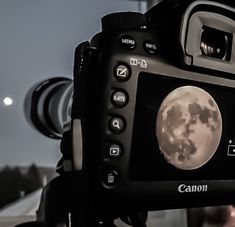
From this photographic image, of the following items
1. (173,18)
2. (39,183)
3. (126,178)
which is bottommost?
(39,183)

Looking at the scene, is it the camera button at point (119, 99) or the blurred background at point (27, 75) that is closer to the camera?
the camera button at point (119, 99)

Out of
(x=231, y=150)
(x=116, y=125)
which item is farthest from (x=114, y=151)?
(x=231, y=150)

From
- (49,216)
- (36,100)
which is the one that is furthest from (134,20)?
(36,100)

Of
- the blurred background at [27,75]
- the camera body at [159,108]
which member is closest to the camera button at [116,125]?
the camera body at [159,108]

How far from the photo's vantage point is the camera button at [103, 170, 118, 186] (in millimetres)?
370

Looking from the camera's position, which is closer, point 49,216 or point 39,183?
point 49,216

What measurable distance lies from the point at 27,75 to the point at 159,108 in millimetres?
396

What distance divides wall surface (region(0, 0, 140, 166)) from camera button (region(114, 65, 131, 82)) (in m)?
0.38

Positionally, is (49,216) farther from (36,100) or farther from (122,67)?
(36,100)

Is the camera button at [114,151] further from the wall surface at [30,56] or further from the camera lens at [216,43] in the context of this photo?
the wall surface at [30,56]

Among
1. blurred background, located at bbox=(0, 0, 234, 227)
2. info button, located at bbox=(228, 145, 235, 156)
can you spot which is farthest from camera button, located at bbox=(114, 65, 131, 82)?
blurred background, located at bbox=(0, 0, 234, 227)

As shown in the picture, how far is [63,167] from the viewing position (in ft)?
1.30

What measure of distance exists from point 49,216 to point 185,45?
20 cm

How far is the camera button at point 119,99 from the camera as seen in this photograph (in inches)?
14.6
